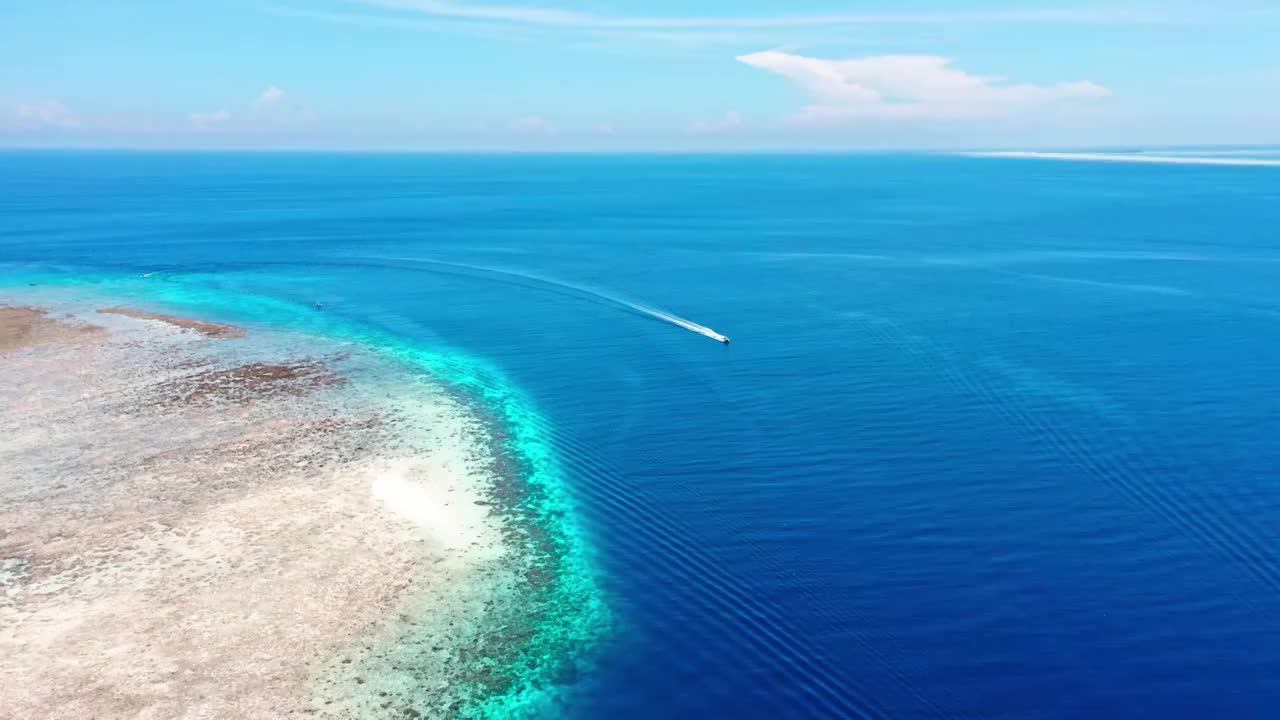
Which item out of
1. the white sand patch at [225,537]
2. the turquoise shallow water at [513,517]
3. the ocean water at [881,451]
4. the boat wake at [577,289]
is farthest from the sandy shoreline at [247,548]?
the boat wake at [577,289]

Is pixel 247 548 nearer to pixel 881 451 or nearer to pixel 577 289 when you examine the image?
pixel 881 451

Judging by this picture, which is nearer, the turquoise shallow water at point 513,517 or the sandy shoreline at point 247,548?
the sandy shoreline at point 247,548

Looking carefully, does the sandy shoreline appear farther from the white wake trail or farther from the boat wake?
→ the boat wake

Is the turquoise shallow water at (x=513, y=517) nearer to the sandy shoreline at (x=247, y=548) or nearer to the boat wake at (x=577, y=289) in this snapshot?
the sandy shoreline at (x=247, y=548)

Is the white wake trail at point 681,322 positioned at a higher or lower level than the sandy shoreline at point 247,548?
higher

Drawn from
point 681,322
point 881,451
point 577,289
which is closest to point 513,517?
point 881,451

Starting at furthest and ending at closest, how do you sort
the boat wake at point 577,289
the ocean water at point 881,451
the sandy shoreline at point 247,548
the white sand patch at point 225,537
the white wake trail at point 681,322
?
the boat wake at point 577,289 < the white wake trail at point 681,322 < the ocean water at point 881,451 < the white sand patch at point 225,537 < the sandy shoreline at point 247,548
